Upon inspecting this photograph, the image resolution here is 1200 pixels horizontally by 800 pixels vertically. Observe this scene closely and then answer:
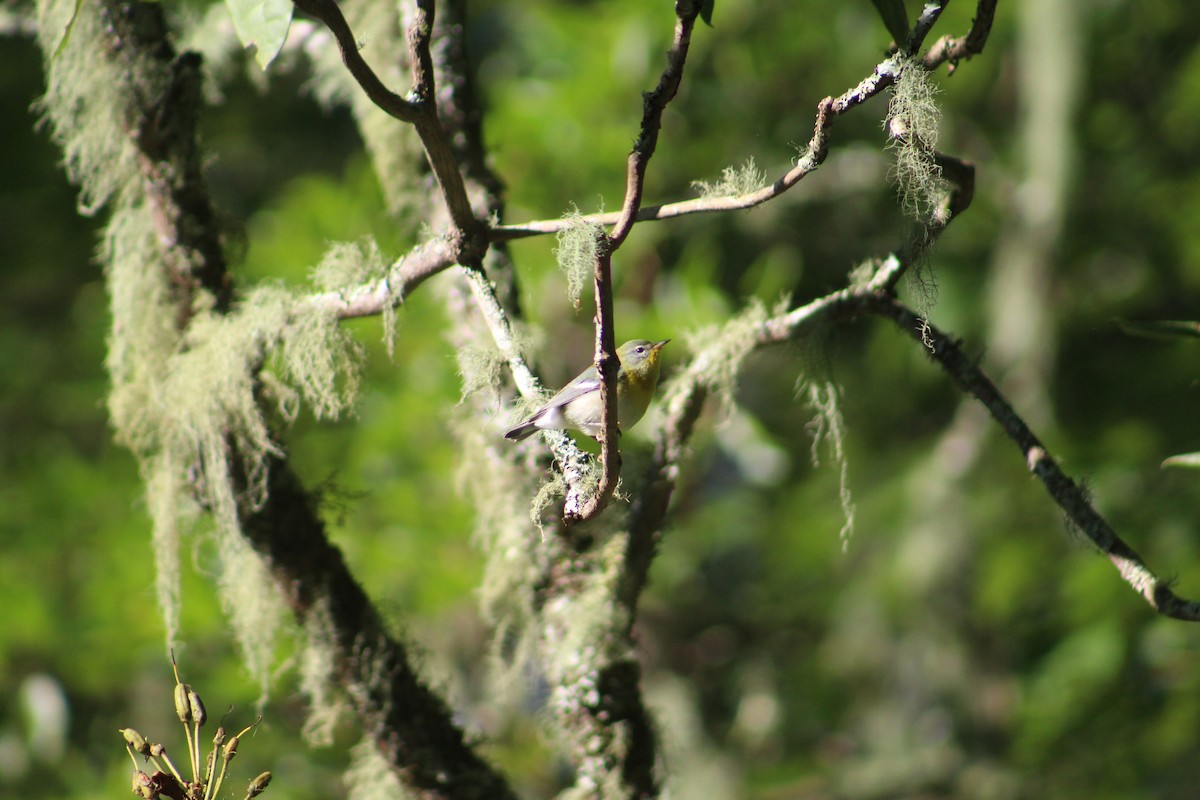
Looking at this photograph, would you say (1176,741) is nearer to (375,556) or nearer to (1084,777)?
(1084,777)

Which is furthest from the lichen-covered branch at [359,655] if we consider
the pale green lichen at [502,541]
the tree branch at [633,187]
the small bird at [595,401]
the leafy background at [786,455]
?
the leafy background at [786,455]

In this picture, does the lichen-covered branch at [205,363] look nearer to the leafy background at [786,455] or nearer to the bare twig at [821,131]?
the bare twig at [821,131]

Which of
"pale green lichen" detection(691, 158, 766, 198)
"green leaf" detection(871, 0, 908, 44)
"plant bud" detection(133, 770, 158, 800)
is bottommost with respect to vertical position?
"plant bud" detection(133, 770, 158, 800)

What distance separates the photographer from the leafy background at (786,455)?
416cm

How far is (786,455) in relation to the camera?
3734 mm

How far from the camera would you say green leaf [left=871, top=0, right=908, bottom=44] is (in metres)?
1.50

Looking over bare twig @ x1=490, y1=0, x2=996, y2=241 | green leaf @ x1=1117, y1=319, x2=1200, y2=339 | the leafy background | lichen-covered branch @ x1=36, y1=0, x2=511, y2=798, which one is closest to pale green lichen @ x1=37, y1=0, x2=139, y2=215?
lichen-covered branch @ x1=36, y1=0, x2=511, y2=798

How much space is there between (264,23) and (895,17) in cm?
85

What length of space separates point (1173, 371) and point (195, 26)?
167 inches

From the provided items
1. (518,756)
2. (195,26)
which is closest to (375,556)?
(518,756)

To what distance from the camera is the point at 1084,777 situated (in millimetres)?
4617

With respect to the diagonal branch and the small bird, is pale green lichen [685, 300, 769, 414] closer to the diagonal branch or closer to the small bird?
the small bird

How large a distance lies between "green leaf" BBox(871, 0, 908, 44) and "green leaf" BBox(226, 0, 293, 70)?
0.80 metres

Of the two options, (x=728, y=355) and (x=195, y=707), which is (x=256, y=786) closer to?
(x=195, y=707)
